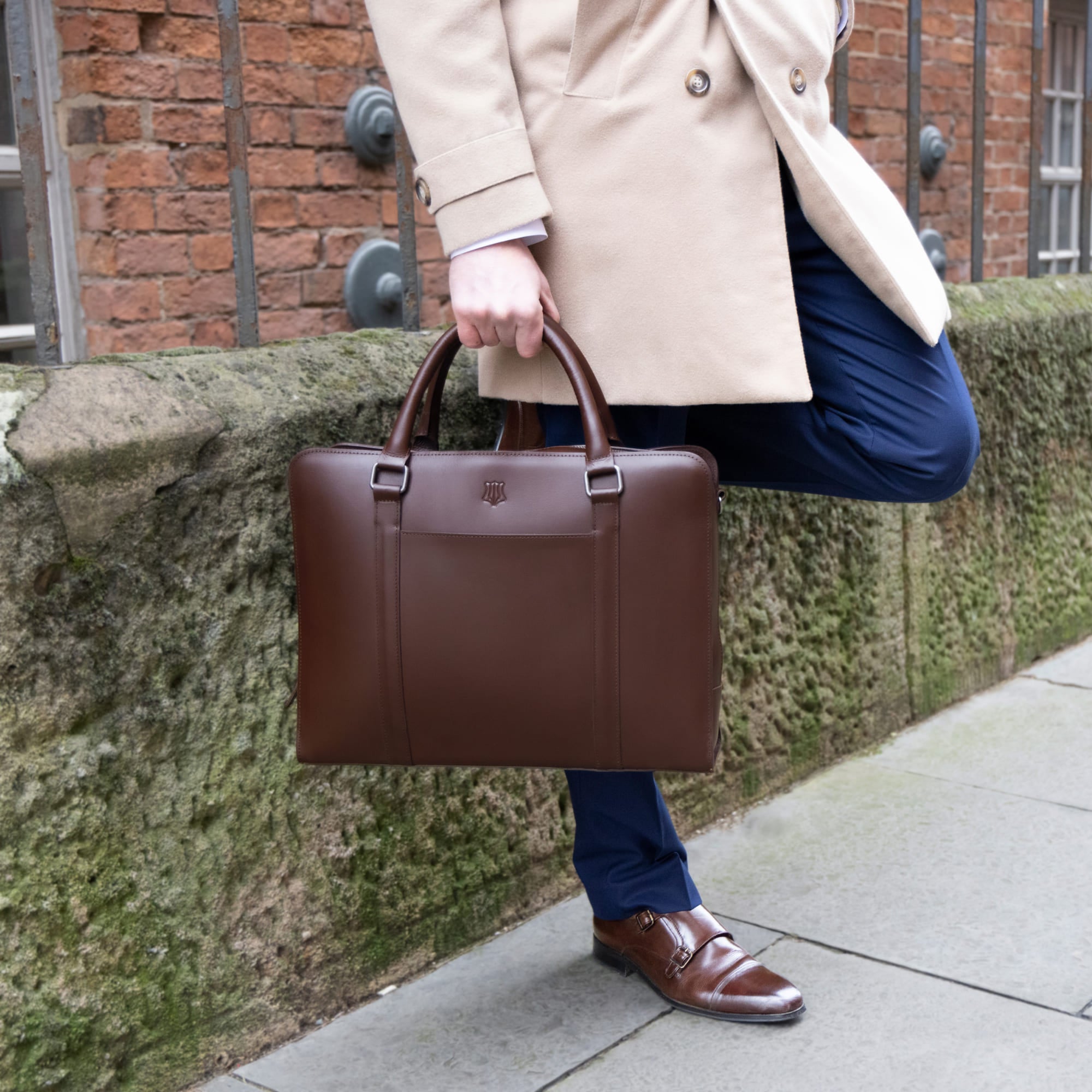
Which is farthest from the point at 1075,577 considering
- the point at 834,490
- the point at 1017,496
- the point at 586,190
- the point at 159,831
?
the point at 159,831

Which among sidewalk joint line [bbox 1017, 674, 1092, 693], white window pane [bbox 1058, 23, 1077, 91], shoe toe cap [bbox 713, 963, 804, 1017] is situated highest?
white window pane [bbox 1058, 23, 1077, 91]

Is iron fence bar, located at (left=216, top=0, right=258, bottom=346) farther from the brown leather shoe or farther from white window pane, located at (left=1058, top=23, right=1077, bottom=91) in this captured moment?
white window pane, located at (left=1058, top=23, right=1077, bottom=91)

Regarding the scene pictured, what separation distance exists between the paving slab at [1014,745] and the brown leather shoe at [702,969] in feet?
2.91

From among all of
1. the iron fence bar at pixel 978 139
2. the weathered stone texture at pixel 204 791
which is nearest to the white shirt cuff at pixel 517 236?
the weathered stone texture at pixel 204 791

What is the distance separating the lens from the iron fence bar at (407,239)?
1894 millimetres

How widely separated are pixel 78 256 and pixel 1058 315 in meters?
2.25

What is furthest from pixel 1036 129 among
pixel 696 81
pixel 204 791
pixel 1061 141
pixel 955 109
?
pixel 1061 141

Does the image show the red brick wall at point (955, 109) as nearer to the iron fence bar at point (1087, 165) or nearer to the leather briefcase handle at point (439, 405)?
the iron fence bar at point (1087, 165)

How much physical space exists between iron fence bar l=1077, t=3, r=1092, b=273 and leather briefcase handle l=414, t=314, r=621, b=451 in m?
2.00

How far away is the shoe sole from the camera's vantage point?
1.65 meters

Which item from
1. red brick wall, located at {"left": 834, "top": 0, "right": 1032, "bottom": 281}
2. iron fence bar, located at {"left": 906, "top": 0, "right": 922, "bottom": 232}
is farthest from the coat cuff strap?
red brick wall, located at {"left": 834, "top": 0, "right": 1032, "bottom": 281}

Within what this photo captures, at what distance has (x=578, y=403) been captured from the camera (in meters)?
1.47

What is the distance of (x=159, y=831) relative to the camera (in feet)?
5.03

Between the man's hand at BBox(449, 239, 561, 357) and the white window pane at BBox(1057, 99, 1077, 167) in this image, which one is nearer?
the man's hand at BBox(449, 239, 561, 357)
